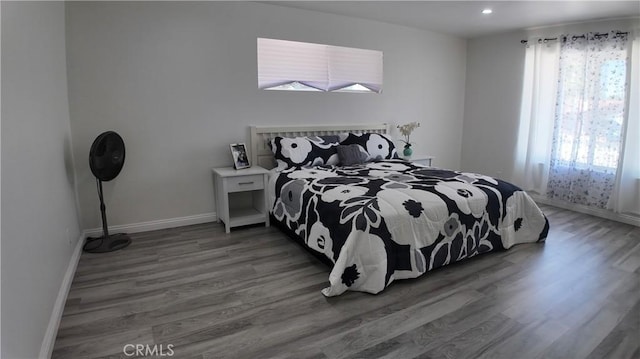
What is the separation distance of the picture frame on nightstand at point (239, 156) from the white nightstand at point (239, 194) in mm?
67

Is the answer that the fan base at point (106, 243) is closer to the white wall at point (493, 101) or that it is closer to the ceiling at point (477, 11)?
the ceiling at point (477, 11)

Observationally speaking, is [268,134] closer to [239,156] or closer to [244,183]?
[239,156]

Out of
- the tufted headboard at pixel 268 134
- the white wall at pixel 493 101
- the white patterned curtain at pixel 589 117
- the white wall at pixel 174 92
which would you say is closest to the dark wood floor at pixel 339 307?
the white wall at pixel 174 92

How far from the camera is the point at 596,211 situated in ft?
14.1

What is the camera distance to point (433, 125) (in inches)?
220

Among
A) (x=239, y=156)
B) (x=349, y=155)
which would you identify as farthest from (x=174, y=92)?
(x=349, y=155)

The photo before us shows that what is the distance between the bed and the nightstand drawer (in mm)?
144

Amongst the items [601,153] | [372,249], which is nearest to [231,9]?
[372,249]

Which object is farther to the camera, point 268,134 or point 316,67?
point 316,67

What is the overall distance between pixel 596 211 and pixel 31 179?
5410mm

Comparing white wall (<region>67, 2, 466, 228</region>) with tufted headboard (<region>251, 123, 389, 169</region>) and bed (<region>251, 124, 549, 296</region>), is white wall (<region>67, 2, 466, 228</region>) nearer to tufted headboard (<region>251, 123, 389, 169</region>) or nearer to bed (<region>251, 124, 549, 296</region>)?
tufted headboard (<region>251, 123, 389, 169</region>)

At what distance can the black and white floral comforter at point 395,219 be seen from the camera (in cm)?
242

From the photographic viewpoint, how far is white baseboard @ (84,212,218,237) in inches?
136

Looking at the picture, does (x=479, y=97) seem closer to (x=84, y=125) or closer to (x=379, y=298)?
(x=379, y=298)
